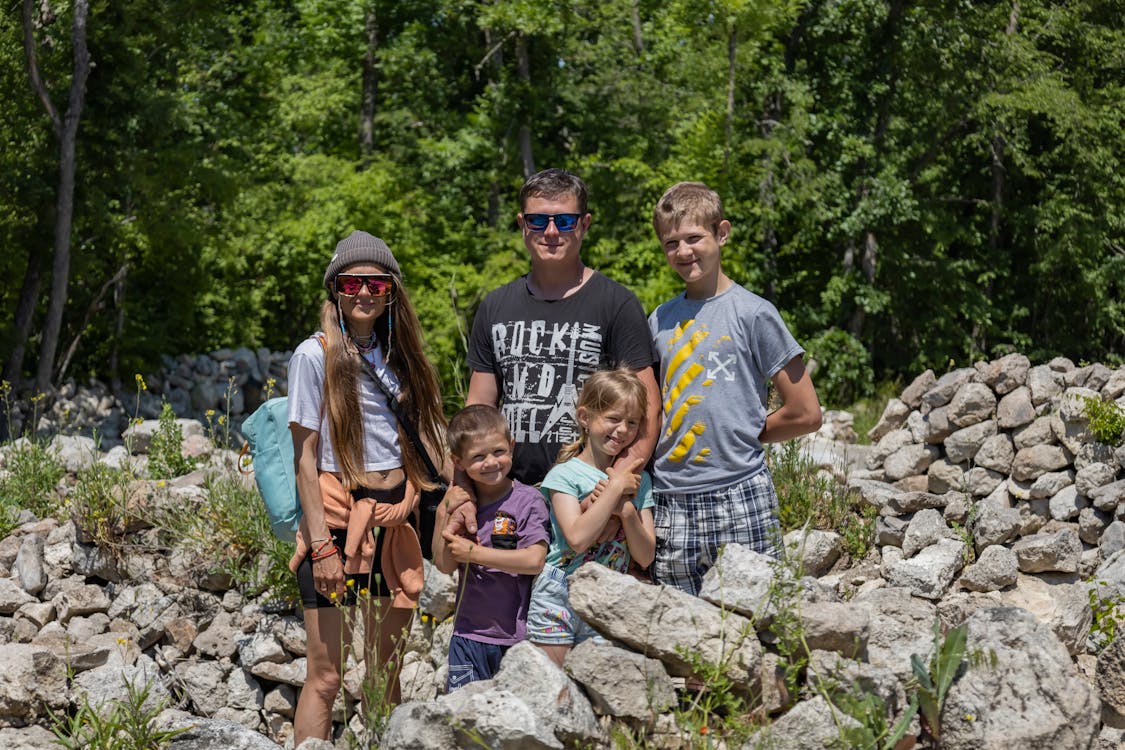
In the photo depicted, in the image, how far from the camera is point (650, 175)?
14102 mm

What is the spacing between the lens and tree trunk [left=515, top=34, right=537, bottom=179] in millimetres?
15523

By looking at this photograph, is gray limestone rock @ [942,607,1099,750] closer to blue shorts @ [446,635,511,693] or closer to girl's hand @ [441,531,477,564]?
blue shorts @ [446,635,511,693]

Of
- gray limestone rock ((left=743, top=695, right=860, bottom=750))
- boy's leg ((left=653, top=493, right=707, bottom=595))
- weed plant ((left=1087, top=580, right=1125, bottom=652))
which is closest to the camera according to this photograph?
gray limestone rock ((left=743, top=695, right=860, bottom=750))

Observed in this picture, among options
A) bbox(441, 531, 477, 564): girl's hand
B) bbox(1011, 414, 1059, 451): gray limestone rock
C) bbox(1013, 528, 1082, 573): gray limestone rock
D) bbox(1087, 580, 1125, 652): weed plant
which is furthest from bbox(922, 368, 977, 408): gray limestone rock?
bbox(441, 531, 477, 564): girl's hand

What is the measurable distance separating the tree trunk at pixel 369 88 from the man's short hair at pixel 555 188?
1402 centimetres

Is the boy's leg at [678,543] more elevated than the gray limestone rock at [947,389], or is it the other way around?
the gray limestone rock at [947,389]

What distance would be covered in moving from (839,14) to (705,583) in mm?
12433

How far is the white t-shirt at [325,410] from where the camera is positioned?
3652 millimetres

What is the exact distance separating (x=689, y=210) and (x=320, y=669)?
196cm

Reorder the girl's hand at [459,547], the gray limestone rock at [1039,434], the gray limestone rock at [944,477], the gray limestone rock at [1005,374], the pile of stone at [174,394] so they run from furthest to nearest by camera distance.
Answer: the pile of stone at [174,394]
the gray limestone rock at [1005,374]
the gray limestone rock at [944,477]
the gray limestone rock at [1039,434]
the girl's hand at [459,547]

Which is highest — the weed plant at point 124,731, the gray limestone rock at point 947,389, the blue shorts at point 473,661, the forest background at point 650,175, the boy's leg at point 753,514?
the forest background at point 650,175

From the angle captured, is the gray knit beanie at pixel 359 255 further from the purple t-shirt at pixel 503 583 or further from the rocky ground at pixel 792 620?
the rocky ground at pixel 792 620

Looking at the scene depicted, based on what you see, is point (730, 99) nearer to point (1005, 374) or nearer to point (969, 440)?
point (1005, 374)

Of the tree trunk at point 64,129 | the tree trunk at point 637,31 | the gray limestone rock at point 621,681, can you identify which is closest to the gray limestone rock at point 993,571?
the gray limestone rock at point 621,681
